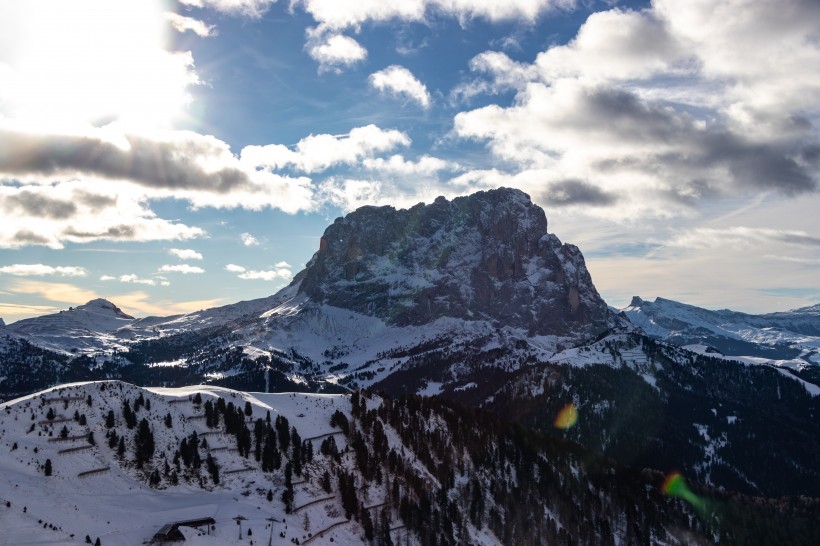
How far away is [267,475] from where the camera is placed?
119 m

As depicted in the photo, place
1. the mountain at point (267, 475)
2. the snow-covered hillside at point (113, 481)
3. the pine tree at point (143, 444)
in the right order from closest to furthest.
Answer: the snow-covered hillside at point (113, 481), the mountain at point (267, 475), the pine tree at point (143, 444)

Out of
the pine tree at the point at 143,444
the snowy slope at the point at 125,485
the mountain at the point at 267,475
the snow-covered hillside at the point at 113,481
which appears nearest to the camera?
the snow-covered hillside at the point at 113,481

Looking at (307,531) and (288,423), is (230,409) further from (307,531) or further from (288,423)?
(307,531)

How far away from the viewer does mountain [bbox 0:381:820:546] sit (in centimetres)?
9225

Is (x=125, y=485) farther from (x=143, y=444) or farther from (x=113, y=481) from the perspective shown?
(x=143, y=444)

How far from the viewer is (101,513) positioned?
89875 mm

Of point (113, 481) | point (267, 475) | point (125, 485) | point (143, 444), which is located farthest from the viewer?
point (267, 475)

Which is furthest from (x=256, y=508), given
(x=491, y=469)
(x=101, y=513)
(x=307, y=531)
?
(x=491, y=469)

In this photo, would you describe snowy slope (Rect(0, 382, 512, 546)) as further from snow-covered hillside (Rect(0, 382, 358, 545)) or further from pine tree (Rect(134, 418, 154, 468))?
pine tree (Rect(134, 418, 154, 468))

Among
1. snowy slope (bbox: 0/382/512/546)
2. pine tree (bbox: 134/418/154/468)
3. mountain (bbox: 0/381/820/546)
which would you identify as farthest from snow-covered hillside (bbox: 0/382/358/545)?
pine tree (bbox: 134/418/154/468)

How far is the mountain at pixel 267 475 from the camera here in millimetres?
92250

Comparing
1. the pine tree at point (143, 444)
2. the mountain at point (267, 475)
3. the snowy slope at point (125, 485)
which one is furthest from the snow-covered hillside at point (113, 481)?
the pine tree at point (143, 444)

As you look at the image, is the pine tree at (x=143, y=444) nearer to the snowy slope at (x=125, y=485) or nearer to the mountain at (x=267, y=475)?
the mountain at (x=267, y=475)

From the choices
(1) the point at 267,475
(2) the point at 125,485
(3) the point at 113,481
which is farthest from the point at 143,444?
(1) the point at 267,475
